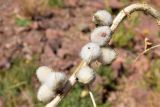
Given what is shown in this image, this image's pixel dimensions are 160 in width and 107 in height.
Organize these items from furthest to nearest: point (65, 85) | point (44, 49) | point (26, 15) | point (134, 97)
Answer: point (26, 15)
point (44, 49)
point (134, 97)
point (65, 85)

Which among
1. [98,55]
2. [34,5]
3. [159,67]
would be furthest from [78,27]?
[98,55]

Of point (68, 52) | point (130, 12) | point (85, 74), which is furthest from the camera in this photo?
point (68, 52)

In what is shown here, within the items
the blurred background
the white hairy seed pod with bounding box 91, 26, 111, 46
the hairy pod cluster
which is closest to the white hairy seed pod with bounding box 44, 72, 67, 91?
the hairy pod cluster

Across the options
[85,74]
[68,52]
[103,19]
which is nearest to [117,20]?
[103,19]

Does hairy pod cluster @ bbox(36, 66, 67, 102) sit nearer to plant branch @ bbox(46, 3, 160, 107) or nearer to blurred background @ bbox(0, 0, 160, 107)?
plant branch @ bbox(46, 3, 160, 107)

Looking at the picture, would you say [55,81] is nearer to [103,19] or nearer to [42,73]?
[42,73]

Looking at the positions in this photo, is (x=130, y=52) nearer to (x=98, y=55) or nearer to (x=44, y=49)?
(x=44, y=49)
